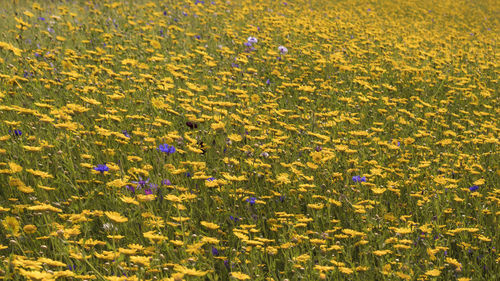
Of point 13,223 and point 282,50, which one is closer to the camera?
point 13,223

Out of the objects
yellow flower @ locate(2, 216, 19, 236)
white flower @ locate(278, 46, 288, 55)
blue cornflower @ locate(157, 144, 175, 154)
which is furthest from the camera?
white flower @ locate(278, 46, 288, 55)

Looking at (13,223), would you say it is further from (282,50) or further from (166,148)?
(282,50)

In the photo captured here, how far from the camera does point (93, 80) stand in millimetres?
4000

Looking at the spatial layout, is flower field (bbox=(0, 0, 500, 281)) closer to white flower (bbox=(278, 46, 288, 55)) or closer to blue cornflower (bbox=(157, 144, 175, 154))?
blue cornflower (bbox=(157, 144, 175, 154))

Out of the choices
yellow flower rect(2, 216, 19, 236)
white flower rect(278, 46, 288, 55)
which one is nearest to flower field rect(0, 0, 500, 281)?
yellow flower rect(2, 216, 19, 236)

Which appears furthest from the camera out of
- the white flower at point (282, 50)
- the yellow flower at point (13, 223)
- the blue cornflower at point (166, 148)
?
the white flower at point (282, 50)

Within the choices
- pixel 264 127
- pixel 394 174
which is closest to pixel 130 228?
pixel 264 127

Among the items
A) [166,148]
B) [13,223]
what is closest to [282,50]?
[166,148]

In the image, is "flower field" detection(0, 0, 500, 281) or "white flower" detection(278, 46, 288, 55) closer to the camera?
"flower field" detection(0, 0, 500, 281)

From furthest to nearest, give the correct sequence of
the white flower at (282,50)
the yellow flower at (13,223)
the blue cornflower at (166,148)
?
the white flower at (282,50) < the blue cornflower at (166,148) < the yellow flower at (13,223)

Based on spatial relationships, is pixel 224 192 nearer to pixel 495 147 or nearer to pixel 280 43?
pixel 495 147

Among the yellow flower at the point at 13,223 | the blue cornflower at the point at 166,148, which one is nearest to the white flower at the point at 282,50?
the blue cornflower at the point at 166,148

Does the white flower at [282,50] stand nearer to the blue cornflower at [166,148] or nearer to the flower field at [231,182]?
the flower field at [231,182]

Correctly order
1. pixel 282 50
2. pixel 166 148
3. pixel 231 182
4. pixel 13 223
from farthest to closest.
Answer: pixel 282 50 < pixel 166 148 < pixel 231 182 < pixel 13 223
